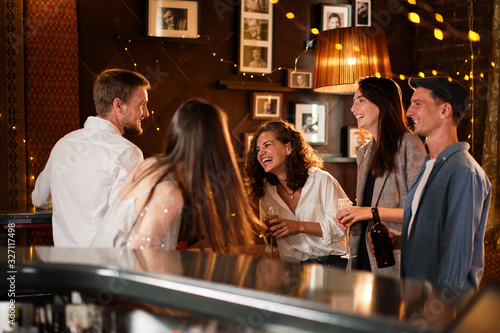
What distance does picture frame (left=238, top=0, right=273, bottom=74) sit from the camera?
Answer: 4.27 meters

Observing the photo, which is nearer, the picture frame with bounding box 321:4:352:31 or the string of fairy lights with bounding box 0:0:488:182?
the string of fairy lights with bounding box 0:0:488:182

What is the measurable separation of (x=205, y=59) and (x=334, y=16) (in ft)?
3.96

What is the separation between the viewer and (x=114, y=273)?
1.14 meters

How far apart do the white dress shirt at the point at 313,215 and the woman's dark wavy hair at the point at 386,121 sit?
255 mm

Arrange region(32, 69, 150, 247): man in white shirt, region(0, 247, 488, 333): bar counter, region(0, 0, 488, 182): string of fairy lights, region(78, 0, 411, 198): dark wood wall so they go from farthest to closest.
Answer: region(0, 0, 488, 182): string of fairy lights < region(78, 0, 411, 198): dark wood wall < region(32, 69, 150, 247): man in white shirt < region(0, 247, 488, 333): bar counter

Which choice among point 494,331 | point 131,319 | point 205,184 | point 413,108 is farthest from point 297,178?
point 494,331

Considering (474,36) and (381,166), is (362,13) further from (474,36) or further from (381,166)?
(381,166)

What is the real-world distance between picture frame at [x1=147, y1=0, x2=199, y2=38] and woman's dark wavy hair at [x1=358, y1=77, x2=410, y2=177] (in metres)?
1.74

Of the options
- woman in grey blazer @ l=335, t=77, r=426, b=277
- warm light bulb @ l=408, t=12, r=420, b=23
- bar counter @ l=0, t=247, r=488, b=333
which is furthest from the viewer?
warm light bulb @ l=408, t=12, r=420, b=23

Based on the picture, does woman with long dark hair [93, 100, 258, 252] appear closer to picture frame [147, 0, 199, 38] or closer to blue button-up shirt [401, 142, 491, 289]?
blue button-up shirt [401, 142, 491, 289]

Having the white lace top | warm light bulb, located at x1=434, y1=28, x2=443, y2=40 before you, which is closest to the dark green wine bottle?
the white lace top

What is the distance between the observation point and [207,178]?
4.80ft

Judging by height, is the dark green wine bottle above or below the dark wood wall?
below

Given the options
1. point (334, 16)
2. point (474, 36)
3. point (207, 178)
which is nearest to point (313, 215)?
point (207, 178)
